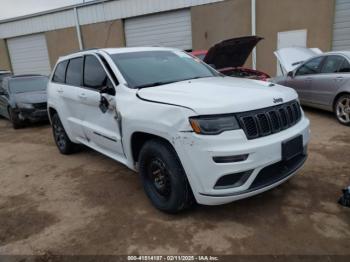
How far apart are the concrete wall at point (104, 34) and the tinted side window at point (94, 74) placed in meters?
12.1

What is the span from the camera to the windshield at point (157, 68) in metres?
3.59

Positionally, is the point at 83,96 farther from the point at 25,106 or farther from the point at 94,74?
the point at 25,106

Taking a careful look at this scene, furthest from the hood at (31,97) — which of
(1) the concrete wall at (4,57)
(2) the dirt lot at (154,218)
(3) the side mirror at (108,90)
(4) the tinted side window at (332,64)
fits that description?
(1) the concrete wall at (4,57)

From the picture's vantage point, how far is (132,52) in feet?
13.4

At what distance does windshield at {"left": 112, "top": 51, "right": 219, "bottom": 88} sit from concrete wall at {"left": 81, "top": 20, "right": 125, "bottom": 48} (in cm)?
1233

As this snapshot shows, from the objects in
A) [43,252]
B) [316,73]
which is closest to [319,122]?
[316,73]

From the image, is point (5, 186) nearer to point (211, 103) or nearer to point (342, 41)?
point (211, 103)

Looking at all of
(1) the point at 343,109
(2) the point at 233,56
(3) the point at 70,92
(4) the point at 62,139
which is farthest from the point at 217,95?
(2) the point at 233,56

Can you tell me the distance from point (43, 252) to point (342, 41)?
12008 millimetres

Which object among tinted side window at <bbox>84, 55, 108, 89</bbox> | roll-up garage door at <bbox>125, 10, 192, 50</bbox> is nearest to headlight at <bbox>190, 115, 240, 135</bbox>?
tinted side window at <bbox>84, 55, 108, 89</bbox>

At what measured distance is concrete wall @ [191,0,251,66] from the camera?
12.5m


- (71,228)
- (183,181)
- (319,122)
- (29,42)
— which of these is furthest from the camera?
(29,42)

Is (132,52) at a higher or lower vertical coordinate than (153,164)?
higher

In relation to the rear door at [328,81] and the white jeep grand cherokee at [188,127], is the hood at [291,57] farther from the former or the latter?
the white jeep grand cherokee at [188,127]
